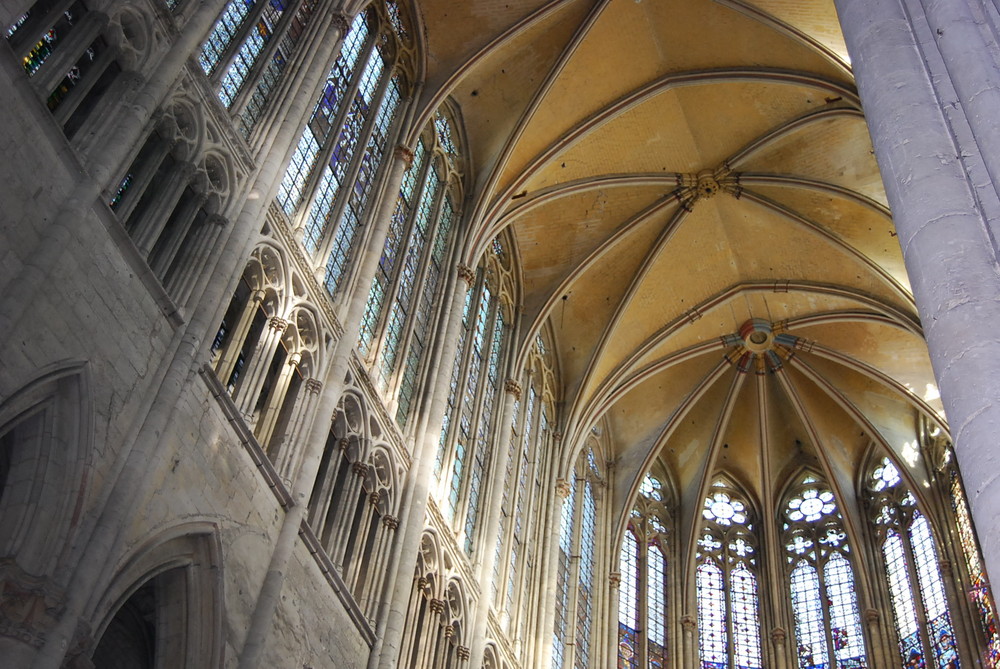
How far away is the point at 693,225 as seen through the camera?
78.1 feet

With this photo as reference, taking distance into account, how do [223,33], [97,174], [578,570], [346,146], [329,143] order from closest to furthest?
[97,174] → [223,33] → [329,143] → [346,146] → [578,570]

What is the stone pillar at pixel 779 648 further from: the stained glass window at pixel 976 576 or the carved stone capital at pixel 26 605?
the carved stone capital at pixel 26 605

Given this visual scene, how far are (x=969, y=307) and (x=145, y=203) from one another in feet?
24.7

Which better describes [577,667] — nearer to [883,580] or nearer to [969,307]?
[883,580]

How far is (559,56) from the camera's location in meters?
20.2

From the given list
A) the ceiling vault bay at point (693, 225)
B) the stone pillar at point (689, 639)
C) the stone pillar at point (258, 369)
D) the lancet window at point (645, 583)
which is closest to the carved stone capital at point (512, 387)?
the ceiling vault bay at point (693, 225)

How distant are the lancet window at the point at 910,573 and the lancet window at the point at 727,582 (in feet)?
9.20

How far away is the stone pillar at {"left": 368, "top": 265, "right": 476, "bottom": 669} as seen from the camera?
46.4 ft

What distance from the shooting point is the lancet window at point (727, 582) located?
25125mm

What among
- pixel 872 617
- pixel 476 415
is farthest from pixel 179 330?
pixel 872 617

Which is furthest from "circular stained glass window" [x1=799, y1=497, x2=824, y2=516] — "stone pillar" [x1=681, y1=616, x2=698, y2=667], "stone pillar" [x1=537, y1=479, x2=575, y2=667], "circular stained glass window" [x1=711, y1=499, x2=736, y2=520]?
"stone pillar" [x1=537, y1=479, x2=575, y2=667]

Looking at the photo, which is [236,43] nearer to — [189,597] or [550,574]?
[189,597]

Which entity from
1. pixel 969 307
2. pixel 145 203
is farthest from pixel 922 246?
pixel 145 203

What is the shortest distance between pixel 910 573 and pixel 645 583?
5.33 metres
